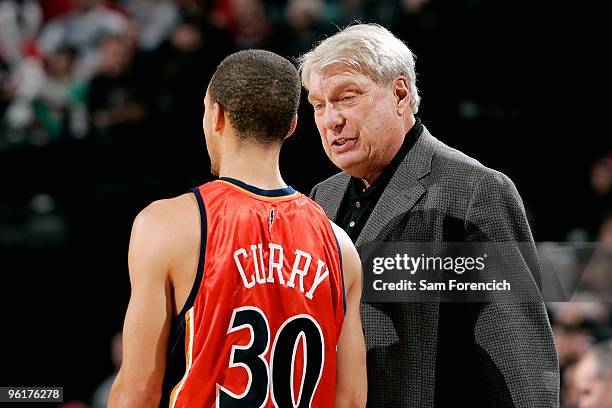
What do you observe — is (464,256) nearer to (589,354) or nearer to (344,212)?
(344,212)

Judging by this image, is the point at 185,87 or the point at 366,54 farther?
the point at 185,87

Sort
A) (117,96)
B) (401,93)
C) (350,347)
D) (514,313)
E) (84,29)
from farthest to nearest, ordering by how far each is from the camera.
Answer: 1. (84,29)
2. (117,96)
3. (401,93)
4. (514,313)
5. (350,347)

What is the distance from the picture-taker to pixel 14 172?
240 inches

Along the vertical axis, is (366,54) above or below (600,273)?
below

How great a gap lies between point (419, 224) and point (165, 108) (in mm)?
3618

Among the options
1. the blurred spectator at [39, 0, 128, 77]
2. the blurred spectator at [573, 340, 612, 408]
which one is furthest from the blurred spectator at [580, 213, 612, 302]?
the blurred spectator at [39, 0, 128, 77]

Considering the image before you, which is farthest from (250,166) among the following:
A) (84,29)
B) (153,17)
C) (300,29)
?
(84,29)

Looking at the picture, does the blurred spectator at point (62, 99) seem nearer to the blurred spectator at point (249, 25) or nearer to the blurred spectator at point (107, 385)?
the blurred spectator at point (249, 25)

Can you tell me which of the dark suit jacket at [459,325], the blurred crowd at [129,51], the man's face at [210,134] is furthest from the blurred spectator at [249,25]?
the man's face at [210,134]

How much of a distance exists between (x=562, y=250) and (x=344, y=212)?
234cm

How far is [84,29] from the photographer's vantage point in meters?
7.88

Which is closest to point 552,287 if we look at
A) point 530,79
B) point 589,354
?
point 589,354

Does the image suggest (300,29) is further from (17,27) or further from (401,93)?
(401,93)

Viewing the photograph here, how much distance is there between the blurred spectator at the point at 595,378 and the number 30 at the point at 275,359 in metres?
1.97
